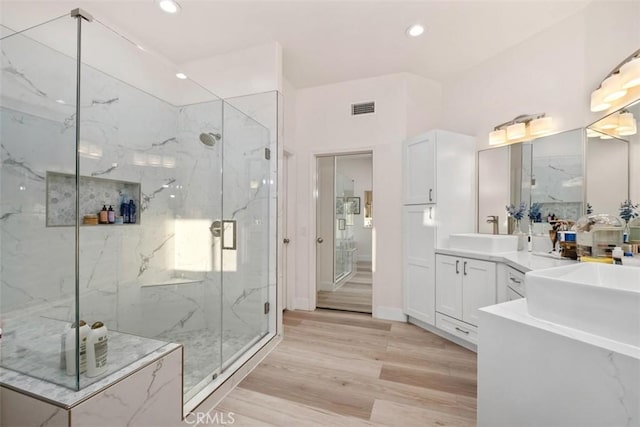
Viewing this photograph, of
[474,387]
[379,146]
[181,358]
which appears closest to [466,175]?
[379,146]

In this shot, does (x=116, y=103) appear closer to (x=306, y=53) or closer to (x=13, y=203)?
(x=13, y=203)

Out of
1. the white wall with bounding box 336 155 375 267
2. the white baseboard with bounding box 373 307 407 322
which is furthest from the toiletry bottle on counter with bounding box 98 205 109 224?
the white wall with bounding box 336 155 375 267

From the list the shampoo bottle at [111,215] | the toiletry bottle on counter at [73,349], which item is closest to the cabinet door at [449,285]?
the toiletry bottle on counter at [73,349]

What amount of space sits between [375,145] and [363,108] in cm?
50

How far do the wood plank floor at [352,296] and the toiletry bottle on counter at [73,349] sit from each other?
2731 millimetres

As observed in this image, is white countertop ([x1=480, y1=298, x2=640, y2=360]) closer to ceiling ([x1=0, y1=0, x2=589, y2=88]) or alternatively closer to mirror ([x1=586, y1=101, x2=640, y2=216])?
mirror ([x1=586, y1=101, x2=640, y2=216])

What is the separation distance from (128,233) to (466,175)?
343 cm

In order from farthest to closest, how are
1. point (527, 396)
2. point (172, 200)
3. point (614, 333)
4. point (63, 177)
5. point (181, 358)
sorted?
point (172, 200)
point (63, 177)
point (181, 358)
point (527, 396)
point (614, 333)

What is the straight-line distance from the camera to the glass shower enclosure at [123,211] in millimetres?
1544

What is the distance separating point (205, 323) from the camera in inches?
106

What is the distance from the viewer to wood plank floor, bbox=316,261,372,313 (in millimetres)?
3596

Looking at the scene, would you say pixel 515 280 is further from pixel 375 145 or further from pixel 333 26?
pixel 333 26

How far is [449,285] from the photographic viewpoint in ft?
8.57

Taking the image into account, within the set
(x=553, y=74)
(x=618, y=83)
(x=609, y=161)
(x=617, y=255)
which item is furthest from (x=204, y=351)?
(x=553, y=74)
